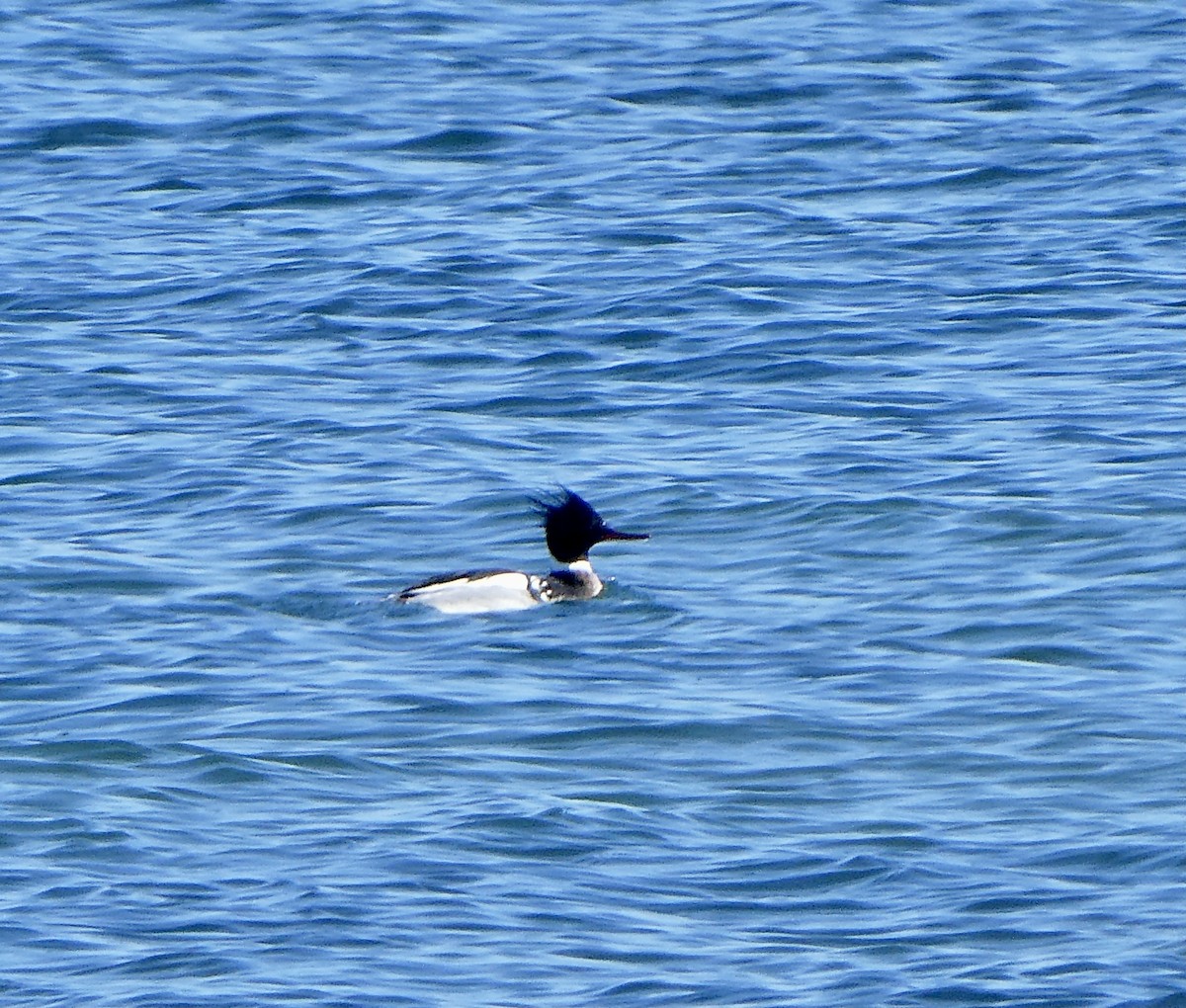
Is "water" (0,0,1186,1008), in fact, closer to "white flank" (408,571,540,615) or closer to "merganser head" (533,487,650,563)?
"white flank" (408,571,540,615)

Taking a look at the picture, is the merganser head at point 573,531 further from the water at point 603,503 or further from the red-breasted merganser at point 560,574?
the water at point 603,503

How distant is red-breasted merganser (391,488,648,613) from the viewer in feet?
40.6

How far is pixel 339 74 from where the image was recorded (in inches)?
934

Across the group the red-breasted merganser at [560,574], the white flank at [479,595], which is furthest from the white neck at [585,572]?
the white flank at [479,595]

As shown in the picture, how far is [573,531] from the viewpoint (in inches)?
504

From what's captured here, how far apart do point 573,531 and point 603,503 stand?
95 centimetres

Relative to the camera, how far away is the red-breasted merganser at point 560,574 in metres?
12.4

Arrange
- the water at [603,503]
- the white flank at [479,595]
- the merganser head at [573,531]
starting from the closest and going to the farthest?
the water at [603,503] → the white flank at [479,595] → the merganser head at [573,531]

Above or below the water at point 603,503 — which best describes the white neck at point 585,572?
below

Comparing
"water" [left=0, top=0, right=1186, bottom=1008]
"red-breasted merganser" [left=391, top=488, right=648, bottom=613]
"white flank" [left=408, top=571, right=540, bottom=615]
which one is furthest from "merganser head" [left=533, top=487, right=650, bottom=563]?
"water" [left=0, top=0, right=1186, bottom=1008]

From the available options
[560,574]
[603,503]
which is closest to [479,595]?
[560,574]

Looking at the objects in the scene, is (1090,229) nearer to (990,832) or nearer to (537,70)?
(537,70)

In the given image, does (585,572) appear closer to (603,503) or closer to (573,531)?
(573,531)

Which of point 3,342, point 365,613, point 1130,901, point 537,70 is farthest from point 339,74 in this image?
point 1130,901
